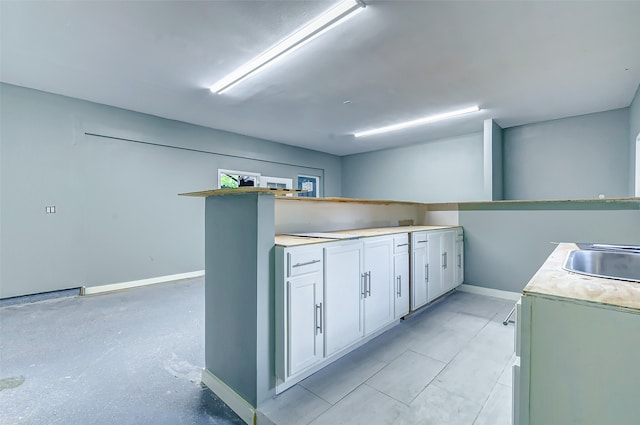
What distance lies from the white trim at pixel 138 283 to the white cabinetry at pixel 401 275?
3.92m

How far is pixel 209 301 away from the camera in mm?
2045

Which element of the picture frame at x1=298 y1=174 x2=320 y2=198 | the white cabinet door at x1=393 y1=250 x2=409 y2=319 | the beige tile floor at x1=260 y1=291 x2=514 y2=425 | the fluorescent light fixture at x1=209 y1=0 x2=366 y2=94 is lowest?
the beige tile floor at x1=260 y1=291 x2=514 y2=425

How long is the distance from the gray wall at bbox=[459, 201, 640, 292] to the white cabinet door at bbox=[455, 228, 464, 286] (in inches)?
4.5

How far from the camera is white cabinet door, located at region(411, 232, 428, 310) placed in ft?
9.93

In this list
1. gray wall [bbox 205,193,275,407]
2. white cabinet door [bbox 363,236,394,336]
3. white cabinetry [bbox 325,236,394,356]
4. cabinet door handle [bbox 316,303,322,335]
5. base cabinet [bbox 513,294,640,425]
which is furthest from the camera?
white cabinet door [bbox 363,236,394,336]

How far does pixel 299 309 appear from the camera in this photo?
1796 mm

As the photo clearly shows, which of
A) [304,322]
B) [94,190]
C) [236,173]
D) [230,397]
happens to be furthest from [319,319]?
[236,173]

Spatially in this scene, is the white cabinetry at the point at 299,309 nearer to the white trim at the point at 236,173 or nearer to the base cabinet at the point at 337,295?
the base cabinet at the point at 337,295

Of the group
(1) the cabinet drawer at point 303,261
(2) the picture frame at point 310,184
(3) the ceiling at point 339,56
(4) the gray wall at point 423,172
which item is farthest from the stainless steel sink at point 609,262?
(2) the picture frame at point 310,184

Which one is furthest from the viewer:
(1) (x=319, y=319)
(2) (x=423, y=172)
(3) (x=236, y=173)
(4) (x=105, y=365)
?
(2) (x=423, y=172)

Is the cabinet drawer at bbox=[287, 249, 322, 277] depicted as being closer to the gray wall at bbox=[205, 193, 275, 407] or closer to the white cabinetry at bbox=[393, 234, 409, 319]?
the gray wall at bbox=[205, 193, 275, 407]

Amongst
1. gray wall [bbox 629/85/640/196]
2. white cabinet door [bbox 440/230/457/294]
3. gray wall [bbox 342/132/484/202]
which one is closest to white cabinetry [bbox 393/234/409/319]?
white cabinet door [bbox 440/230/457/294]

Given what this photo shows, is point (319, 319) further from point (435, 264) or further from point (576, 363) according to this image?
point (435, 264)

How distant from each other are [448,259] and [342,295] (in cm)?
224
